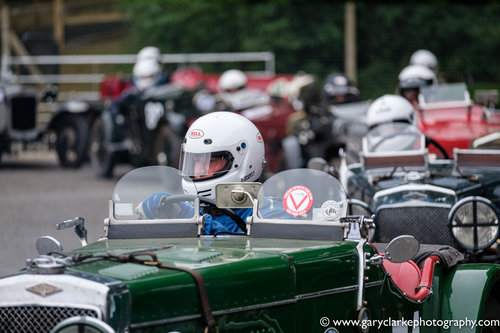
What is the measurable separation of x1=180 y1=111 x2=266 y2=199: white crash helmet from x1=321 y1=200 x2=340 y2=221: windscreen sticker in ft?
3.33

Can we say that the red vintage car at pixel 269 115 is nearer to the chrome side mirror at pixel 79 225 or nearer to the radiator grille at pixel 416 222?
the radiator grille at pixel 416 222

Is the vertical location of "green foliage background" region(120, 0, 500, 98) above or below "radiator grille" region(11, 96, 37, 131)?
above

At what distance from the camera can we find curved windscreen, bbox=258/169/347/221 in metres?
5.21

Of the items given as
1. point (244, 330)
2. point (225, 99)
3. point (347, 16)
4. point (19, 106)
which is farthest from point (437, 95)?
point (347, 16)

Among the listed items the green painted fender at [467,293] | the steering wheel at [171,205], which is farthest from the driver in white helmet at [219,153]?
the green painted fender at [467,293]

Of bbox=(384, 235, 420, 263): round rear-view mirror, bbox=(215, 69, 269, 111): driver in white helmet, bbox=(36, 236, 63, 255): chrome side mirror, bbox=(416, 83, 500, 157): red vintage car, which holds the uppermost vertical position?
bbox=(215, 69, 269, 111): driver in white helmet

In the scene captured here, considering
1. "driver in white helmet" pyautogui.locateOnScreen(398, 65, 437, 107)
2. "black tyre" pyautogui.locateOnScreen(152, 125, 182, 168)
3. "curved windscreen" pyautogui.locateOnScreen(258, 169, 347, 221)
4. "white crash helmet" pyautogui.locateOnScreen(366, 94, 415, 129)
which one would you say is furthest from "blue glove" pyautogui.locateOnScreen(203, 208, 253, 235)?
"black tyre" pyautogui.locateOnScreen(152, 125, 182, 168)

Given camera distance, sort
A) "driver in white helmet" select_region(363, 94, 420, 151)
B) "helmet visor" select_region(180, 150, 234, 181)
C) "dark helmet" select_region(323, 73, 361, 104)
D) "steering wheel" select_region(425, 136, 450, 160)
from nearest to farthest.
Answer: "helmet visor" select_region(180, 150, 234, 181) → "steering wheel" select_region(425, 136, 450, 160) → "driver in white helmet" select_region(363, 94, 420, 151) → "dark helmet" select_region(323, 73, 361, 104)

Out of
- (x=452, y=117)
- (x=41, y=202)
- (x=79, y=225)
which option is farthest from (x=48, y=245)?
(x=41, y=202)

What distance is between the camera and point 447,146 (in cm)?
1145

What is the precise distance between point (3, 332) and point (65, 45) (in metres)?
23.9

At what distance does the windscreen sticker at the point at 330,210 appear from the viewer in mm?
5191

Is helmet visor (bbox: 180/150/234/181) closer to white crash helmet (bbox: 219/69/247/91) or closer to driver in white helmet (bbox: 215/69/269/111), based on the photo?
driver in white helmet (bbox: 215/69/269/111)

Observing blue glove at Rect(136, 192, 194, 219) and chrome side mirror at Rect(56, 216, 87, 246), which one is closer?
chrome side mirror at Rect(56, 216, 87, 246)
